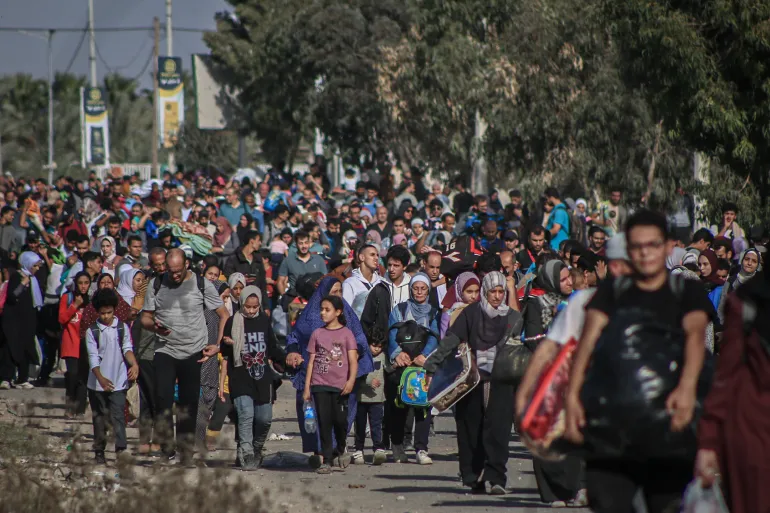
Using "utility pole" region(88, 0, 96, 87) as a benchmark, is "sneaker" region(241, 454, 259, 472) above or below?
below

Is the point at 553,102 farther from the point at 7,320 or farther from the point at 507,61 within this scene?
the point at 7,320

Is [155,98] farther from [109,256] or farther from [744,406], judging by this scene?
[744,406]

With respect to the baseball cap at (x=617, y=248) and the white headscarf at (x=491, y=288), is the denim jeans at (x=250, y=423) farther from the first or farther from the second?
the baseball cap at (x=617, y=248)

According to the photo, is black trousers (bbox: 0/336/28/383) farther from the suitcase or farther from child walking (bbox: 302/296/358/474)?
the suitcase

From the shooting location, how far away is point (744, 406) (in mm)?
5512

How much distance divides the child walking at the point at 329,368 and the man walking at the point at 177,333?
1.01 metres

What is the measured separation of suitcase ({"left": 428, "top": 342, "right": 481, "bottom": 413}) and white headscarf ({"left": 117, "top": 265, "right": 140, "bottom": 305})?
4815 mm

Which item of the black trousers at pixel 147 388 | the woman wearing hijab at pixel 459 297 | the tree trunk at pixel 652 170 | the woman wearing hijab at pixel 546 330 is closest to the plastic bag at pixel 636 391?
the woman wearing hijab at pixel 546 330

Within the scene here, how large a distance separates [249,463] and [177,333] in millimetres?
1258

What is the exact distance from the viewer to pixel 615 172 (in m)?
29.4

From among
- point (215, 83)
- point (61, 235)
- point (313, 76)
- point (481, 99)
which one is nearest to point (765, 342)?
point (61, 235)

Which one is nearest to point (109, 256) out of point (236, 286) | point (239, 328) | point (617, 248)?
point (236, 286)

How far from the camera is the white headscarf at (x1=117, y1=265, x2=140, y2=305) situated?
14.6 meters

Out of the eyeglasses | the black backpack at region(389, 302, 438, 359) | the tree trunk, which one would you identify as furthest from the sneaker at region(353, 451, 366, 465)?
the tree trunk
